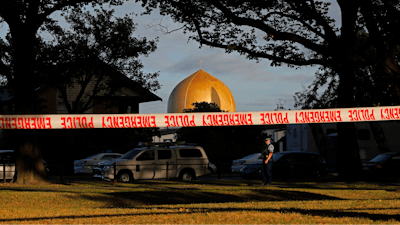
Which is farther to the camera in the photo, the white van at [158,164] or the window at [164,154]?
the window at [164,154]

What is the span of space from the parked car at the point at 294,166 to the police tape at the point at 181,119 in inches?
339

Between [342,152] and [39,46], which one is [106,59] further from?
[342,152]

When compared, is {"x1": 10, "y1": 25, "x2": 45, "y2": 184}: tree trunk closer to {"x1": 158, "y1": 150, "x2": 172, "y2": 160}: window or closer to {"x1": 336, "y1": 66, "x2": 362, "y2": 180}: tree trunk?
{"x1": 158, "y1": 150, "x2": 172, "y2": 160}: window

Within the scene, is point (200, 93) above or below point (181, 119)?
above

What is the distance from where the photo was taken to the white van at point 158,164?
70.6ft

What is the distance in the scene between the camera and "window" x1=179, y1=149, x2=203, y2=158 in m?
22.7

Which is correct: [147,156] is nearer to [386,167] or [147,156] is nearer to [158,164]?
[158,164]

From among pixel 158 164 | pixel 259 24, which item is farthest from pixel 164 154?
pixel 259 24

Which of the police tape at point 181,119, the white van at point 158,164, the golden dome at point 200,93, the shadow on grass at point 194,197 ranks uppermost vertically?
the golden dome at point 200,93

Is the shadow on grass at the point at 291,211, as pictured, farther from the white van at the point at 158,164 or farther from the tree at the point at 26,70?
the white van at the point at 158,164

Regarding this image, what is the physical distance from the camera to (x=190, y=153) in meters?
22.8

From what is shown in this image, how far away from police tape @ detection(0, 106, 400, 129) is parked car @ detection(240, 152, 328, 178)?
861 cm

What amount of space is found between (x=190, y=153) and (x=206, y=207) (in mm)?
12646

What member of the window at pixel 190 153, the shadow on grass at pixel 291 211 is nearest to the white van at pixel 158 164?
the window at pixel 190 153
